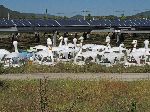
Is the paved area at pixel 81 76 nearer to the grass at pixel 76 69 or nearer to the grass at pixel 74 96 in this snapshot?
the grass at pixel 76 69

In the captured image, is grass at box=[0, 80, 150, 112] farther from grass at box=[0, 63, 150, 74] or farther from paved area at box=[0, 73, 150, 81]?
grass at box=[0, 63, 150, 74]

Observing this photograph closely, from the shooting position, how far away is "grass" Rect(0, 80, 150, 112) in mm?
14094

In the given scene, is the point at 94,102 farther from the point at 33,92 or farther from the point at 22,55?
the point at 22,55

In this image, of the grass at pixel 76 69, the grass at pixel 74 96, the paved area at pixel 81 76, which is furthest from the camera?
the grass at pixel 76 69

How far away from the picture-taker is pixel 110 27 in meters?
51.5

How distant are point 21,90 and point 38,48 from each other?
14622 mm

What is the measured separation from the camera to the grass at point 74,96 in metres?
14.1

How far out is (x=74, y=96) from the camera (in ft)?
55.2

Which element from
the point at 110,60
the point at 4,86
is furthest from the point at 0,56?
the point at 4,86

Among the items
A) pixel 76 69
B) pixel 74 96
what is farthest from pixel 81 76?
pixel 74 96

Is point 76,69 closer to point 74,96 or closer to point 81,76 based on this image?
point 81,76

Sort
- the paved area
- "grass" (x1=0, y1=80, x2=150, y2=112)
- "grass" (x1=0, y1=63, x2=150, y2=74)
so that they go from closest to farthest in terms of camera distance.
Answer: "grass" (x1=0, y1=80, x2=150, y2=112), the paved area, "grass" (x1=0, y1=63, x2=150, y2=74)

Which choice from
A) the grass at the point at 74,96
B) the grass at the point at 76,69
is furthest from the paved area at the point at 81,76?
the grass at the point at 74,96

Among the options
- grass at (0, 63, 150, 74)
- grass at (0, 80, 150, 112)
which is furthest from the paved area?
grass at (0, 80, 150, 112)
